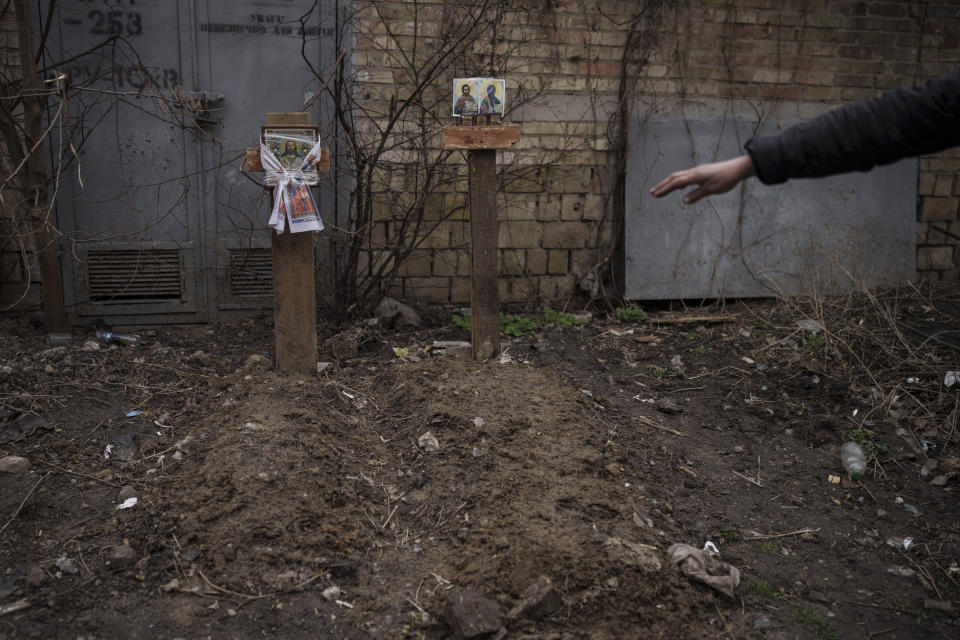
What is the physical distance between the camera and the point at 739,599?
294cm

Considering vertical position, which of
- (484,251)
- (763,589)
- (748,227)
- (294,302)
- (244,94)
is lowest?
(763,589)

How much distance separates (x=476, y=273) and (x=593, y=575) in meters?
2.31

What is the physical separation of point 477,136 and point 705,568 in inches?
108

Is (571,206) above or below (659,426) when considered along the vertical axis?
above

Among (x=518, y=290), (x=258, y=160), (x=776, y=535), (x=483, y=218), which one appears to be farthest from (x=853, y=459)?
(x=258, y=160)

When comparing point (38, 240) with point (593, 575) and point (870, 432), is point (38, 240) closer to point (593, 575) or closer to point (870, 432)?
point (593, 575)

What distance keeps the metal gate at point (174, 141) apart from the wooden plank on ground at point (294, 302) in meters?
1.46

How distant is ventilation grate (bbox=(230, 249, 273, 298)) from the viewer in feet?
19.2

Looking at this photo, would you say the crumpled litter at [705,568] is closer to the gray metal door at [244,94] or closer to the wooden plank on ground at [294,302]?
the wooden plank on ground at [294,302]

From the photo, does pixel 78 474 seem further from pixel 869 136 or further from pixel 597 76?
pixel 597 76

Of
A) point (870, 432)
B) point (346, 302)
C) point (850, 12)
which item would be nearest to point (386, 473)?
point (346, 302)

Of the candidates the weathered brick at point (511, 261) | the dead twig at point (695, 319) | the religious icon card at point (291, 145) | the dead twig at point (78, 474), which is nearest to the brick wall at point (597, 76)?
the weathered brick at point (511, 261)

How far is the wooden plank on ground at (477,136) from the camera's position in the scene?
4.50 metres

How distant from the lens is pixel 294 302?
4.46m
